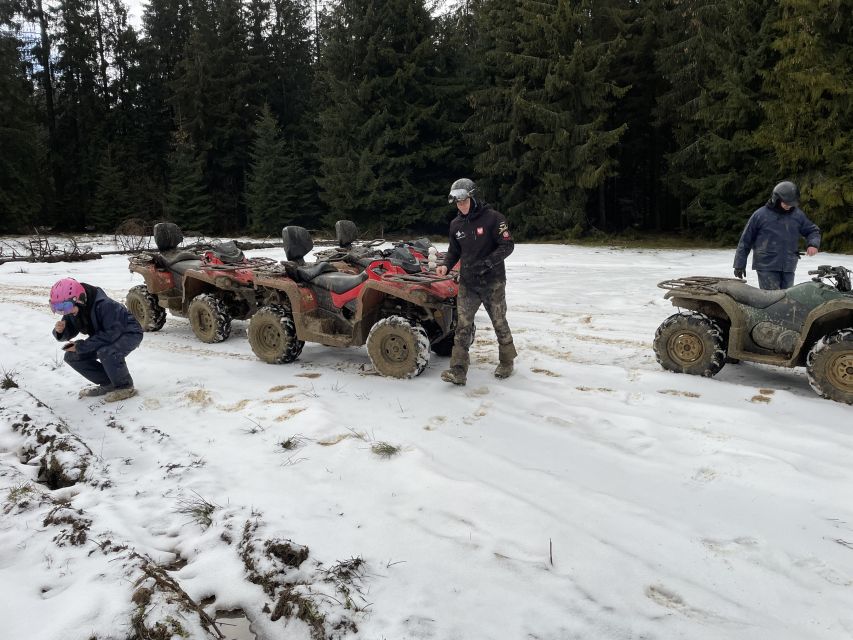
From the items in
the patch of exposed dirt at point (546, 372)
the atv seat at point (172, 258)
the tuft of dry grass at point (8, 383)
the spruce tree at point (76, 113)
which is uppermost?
the spruce tree at point (76, 113)

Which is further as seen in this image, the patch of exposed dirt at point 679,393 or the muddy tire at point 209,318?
the muddy tire at point 209,318

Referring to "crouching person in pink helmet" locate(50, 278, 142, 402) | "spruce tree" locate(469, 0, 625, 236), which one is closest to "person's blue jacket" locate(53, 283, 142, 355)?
"crouching person in pink helmet" locate(50, 278, 142, 402)

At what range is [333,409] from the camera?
474 centimetres

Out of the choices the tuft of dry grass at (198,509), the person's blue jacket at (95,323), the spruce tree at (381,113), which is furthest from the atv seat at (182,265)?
the spruce tree at (381,113)

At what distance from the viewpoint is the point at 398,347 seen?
18.1 ft

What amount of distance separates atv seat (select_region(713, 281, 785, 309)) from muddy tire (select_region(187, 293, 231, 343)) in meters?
5.55

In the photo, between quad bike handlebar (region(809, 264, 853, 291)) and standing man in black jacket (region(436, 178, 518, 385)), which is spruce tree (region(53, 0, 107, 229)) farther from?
quad bike handlebar (region(809, 264, 853, 291))

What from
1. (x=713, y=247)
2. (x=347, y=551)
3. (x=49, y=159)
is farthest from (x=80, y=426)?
(x=49, y=159)

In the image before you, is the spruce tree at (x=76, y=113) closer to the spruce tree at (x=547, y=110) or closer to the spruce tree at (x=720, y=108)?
the spruce tree at (x=547, y=110)

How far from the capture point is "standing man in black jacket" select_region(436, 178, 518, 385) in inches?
205

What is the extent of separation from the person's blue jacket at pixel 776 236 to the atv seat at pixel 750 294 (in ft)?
2.79

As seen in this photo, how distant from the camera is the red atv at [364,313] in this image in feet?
18.0

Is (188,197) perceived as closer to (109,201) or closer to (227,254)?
(109,201)

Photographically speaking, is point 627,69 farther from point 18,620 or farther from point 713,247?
point 18,620
